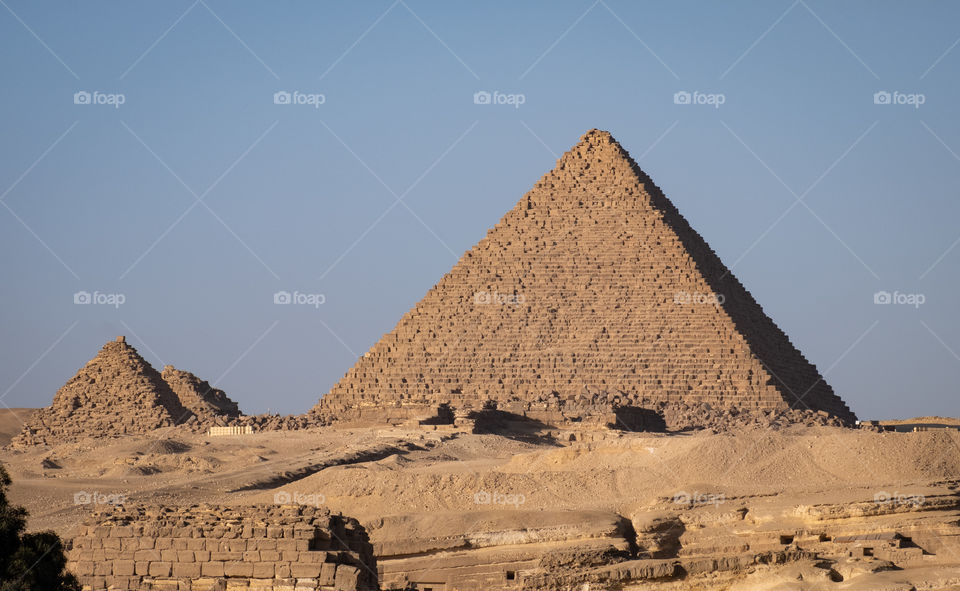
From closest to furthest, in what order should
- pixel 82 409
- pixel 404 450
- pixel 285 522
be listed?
pixel 285 522 → pixel 404 450 → pixel 82 409

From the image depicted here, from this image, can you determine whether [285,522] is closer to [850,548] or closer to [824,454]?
[850,548]

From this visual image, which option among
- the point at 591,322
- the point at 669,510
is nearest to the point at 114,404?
the point at 591,322

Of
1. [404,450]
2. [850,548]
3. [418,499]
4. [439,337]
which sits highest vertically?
[439,337]

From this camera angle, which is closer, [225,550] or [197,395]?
[225,550]

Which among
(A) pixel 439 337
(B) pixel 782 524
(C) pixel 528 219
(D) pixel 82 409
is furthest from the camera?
(C) pixel 528 219

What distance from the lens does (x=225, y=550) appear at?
43.3ft

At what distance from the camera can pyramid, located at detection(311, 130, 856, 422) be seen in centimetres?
6988

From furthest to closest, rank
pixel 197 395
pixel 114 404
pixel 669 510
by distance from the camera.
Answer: pixel 197 395
pixel 114 404
pixel 669 510

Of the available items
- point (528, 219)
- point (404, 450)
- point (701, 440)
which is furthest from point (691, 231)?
point (701, 440)

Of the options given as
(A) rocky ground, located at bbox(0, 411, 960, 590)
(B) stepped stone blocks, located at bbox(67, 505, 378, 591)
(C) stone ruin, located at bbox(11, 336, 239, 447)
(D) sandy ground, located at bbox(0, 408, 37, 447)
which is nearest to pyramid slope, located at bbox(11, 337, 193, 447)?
(C) stone ruin, located at bbox(11, 336, 239, 447)

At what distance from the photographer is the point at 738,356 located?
70312 millimetres

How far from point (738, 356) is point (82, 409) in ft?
85.2

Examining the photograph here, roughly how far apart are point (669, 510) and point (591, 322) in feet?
190

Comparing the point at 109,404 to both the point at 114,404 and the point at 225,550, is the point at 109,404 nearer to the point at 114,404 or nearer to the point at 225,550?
the point at 114,404
